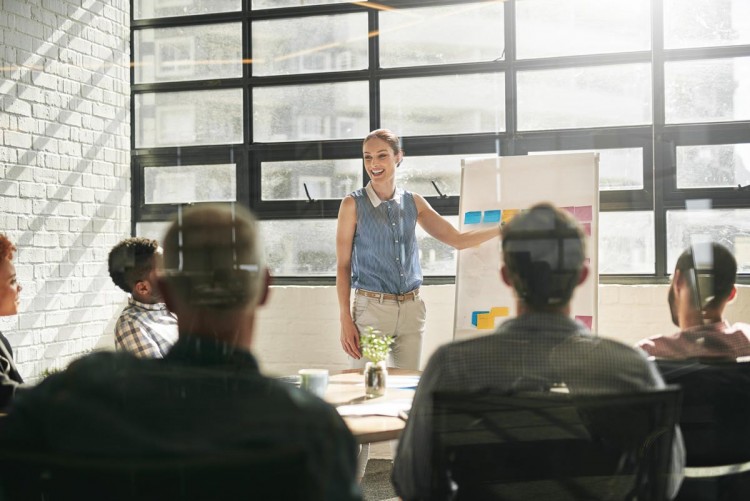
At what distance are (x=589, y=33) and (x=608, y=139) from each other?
0.50 meters

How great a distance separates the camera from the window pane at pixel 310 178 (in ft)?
13.2

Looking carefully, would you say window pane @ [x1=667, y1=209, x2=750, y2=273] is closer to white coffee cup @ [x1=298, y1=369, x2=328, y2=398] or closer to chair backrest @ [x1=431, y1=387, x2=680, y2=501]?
white coffee cup @ [x1=298, y1=369, x2=328, y2=398]

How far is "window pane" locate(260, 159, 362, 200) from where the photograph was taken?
13.2ft

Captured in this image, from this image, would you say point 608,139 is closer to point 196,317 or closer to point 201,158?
point 201,158

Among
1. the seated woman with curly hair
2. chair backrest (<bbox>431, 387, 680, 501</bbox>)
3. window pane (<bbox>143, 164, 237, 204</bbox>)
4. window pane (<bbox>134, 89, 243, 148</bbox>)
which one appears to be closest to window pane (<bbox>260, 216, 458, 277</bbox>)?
window pane (<bbox>143, 164, 237, 204</bbox>)

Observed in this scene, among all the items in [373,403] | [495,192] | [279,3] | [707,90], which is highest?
[279,3]

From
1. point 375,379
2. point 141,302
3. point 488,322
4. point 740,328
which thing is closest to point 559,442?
point 740,328

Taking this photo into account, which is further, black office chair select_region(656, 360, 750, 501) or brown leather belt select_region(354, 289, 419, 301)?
brown leather belt select_region(354, 289, 419, 301)

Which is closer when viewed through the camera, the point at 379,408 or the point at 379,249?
the point at 379,408

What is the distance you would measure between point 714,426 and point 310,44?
3.20 m

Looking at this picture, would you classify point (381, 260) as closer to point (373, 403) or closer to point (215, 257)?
point (373, 403)

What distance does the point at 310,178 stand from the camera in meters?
4.09

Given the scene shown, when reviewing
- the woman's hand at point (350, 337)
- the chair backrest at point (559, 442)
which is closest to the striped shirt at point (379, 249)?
the woman's hand at point (350, 337)

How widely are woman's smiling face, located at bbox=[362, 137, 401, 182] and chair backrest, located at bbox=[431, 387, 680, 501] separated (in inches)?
78.8
